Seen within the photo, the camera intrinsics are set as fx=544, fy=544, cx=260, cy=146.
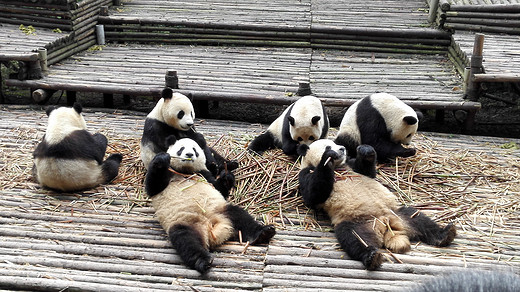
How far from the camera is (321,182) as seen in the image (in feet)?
15.8

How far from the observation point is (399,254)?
4.32 meters

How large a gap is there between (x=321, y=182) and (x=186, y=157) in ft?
4.24

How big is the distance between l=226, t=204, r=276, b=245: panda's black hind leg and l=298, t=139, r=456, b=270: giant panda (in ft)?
1.93

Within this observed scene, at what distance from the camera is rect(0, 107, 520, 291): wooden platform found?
13.1ft

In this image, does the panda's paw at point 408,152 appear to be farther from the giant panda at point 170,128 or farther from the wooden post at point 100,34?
the wooden post at point 100,34

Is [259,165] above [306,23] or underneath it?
underneath

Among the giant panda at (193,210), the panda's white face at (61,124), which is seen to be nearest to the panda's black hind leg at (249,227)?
the giant panda at (193,210)

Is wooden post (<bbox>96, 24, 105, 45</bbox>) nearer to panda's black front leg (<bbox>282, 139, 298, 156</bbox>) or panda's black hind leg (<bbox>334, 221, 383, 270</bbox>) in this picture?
panda's black front leg (<bbox>282, 139, 298, 156</bbox>)

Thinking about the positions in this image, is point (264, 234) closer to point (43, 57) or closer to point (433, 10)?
point (43, 57)

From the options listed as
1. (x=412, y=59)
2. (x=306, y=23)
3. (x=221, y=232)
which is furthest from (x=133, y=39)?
(x=221, y=232)

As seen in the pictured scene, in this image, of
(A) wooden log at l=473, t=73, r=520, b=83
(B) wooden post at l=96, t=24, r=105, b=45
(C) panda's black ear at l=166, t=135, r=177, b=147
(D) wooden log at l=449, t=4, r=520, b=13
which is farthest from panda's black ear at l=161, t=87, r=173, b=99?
(D) wooden log at l=449, t=4, r=520, b=13

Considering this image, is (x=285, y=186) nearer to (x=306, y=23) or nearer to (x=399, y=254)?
(x=399, y=254)

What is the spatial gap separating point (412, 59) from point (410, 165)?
4.53m

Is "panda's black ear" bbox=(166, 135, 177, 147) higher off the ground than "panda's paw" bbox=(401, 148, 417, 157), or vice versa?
"panda's black ear" bbox=(166, 135, 177, 147)
